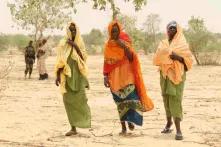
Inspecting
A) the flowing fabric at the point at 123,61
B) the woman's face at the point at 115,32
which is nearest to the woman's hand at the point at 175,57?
the flowing fabric at the point at 123,61

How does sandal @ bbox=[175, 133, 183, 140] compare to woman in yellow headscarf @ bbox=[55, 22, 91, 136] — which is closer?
sandal @ bbox=[175, 133, 183, 140]

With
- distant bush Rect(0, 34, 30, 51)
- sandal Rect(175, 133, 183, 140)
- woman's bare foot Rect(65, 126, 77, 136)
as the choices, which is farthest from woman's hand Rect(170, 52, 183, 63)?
distant bush Rect(0, 34, 30, 51)

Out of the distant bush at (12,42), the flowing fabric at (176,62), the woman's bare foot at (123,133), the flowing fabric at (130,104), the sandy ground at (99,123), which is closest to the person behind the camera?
the sandy ground at (99,123)

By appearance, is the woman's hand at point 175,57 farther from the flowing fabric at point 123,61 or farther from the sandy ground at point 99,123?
the sandy ground at point 99,123

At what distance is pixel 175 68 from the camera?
8609 millimetres

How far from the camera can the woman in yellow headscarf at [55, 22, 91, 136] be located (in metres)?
8.89

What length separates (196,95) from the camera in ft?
49.2

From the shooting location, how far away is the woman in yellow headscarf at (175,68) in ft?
28.1

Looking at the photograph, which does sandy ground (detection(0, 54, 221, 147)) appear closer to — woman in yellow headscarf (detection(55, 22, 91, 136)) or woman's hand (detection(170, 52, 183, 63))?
woman in yellow headscarf (detection(55, 22, 91, 136))

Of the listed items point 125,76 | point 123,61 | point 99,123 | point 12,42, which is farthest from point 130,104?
point 12,42

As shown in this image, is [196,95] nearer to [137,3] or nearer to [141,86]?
[137,3]

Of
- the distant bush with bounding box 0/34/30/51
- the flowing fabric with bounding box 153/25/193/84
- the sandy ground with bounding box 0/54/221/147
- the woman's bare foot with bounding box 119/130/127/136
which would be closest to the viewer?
the sandy ground with bounding box 0/54/221/147

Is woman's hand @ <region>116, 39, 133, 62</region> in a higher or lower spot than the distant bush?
higher

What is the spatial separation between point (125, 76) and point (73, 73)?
2.59ft
